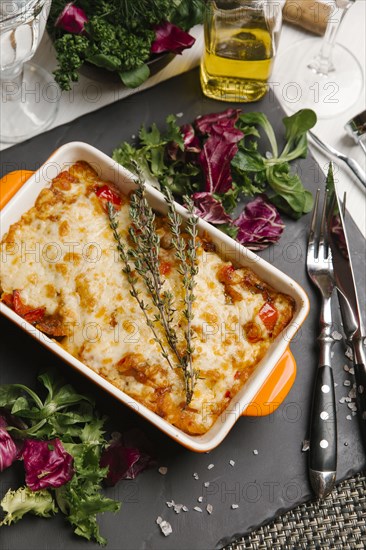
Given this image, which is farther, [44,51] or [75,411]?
[44,51]

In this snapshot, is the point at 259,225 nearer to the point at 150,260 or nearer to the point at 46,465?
the point at 150,260

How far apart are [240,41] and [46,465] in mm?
1689

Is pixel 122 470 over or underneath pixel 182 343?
underneath

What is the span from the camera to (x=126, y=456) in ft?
8.45

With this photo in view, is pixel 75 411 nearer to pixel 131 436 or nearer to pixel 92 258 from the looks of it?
pixel 131 436

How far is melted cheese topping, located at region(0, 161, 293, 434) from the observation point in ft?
7.95

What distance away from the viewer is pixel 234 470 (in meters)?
2.65

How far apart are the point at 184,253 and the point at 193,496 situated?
0.83 metres

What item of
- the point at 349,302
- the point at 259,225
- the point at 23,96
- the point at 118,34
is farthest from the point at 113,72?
the point at 349,302

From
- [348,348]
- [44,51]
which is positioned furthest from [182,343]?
[44,51]

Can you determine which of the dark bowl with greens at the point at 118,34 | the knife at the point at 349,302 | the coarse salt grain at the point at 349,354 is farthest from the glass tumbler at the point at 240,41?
the coarse salt grain at the point at 349,354

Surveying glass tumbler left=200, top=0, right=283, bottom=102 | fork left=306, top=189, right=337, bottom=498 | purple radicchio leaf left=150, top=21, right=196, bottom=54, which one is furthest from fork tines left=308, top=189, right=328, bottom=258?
purple radicchio leaf left=150, top=21, right=196, bottom=54

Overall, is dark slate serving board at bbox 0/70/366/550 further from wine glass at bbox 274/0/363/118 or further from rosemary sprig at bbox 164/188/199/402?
wine glass at bbox 274/0/363/118

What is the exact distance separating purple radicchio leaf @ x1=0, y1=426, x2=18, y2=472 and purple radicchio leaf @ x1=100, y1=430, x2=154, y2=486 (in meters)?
0.29
